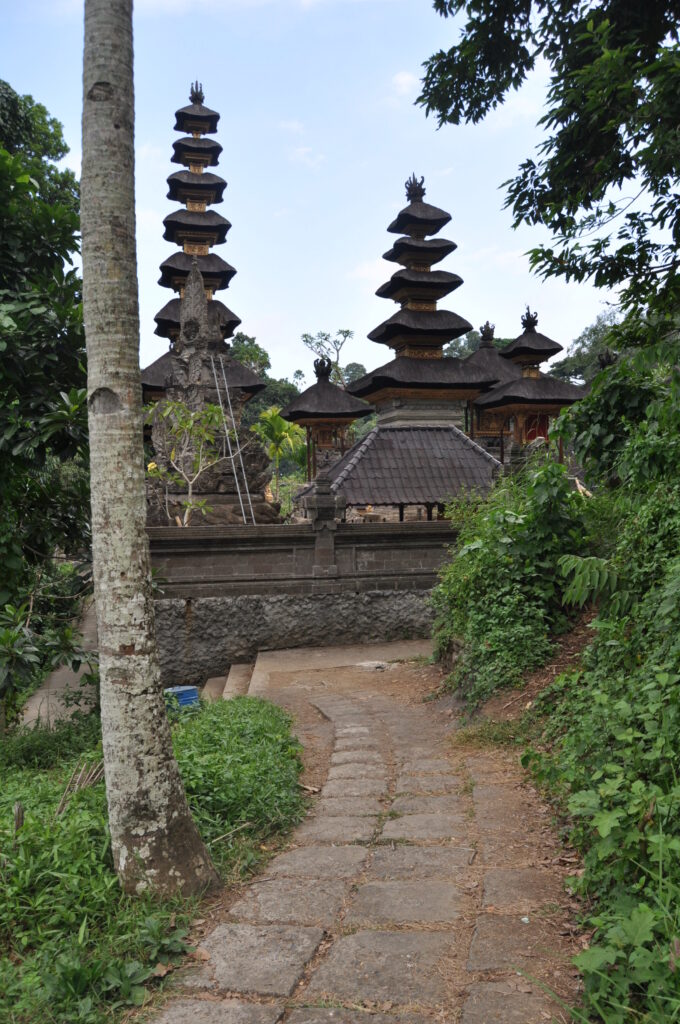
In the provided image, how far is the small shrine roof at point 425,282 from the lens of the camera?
25219 millimetres

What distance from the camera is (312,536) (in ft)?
36.1

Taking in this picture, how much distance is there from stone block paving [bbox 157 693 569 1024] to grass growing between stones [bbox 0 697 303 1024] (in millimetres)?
208

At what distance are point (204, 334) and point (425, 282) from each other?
1202 centimetres

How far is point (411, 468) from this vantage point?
43.3ft

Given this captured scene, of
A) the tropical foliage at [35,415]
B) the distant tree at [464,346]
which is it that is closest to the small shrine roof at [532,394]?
the tropical foliage at [35,415]

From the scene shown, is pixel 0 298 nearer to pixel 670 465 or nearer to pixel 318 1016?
pixel 670 465

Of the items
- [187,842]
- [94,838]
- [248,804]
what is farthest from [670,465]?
[94,838]

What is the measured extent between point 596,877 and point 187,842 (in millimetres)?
1815

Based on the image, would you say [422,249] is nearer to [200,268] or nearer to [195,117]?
[200,268]

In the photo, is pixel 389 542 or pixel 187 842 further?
pixel 389 542

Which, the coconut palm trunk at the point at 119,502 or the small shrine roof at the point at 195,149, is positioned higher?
the small shrine roof at the point at 195,149

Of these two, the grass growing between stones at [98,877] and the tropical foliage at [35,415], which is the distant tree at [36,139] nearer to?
the tropical foliage at [35,415]

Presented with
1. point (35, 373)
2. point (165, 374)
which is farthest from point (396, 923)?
point (165, 374)

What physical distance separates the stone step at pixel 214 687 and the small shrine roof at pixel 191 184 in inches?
1012
